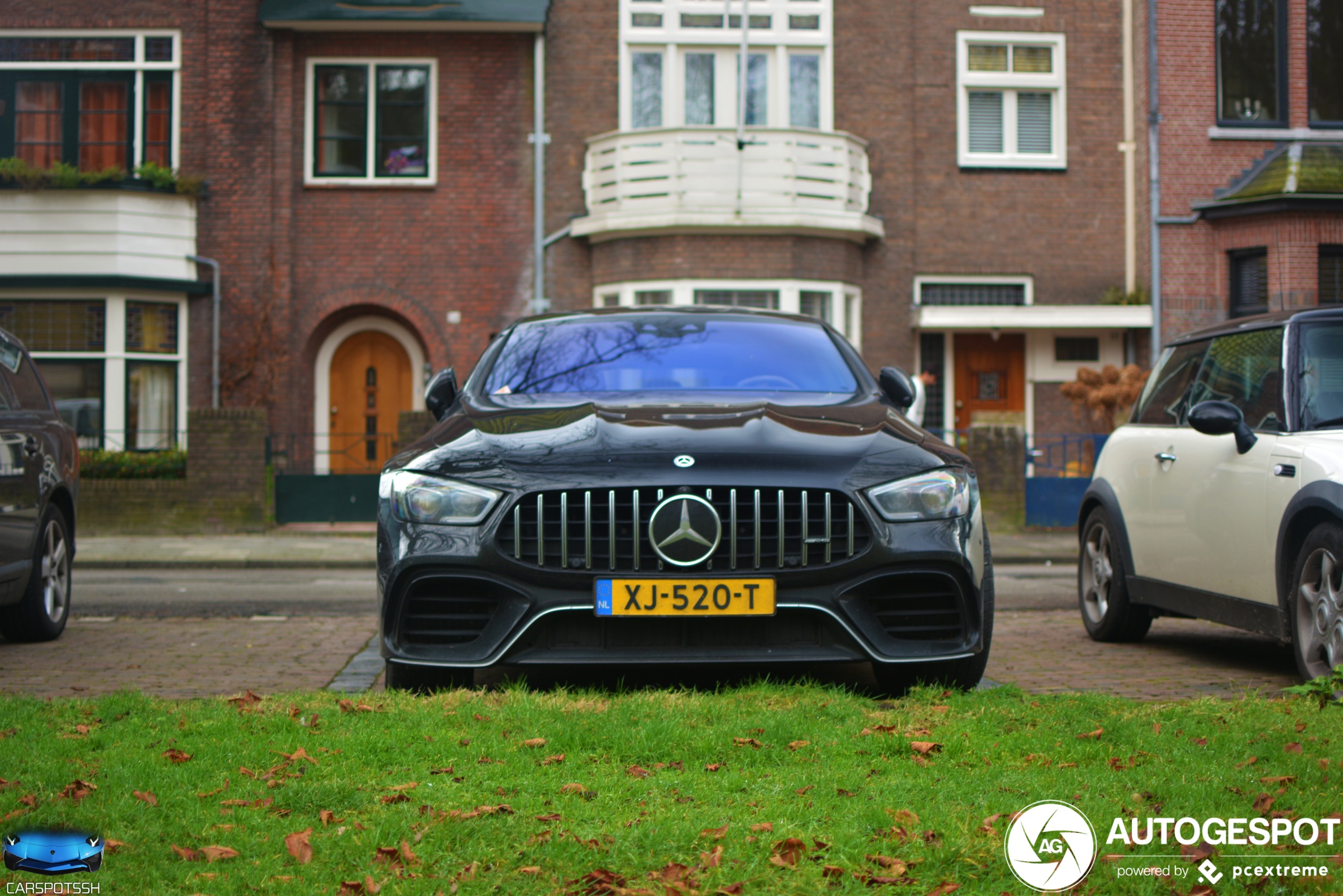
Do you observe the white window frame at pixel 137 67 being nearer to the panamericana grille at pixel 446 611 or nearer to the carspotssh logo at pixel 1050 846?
the panamericana grille at pixel 446 611

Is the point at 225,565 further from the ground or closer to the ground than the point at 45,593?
closer to the ground

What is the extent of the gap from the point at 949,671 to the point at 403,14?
1799cm

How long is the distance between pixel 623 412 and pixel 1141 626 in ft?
11.6

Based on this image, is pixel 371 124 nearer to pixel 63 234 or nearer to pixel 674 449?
pixel 63 234

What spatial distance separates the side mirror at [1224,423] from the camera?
19.7ft

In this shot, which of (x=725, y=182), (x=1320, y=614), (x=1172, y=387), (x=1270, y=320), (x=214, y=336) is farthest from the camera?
(x=214, y=336)

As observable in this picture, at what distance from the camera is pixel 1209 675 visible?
6.23m

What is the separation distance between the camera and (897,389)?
6.38 metres

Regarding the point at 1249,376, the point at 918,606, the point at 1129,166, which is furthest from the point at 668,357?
the point at 1129,166

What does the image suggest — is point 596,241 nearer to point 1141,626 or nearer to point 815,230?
point 815,230

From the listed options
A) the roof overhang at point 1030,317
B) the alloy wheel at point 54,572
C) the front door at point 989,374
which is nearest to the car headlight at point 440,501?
the alloy wheel at point 54,572

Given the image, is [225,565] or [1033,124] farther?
[1033,124]

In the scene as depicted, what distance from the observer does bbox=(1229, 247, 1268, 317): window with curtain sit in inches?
830

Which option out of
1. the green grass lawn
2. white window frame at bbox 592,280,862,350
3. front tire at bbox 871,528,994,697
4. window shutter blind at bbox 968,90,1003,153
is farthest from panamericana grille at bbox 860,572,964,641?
window shutter blind at bbox 968,90,1003,153
